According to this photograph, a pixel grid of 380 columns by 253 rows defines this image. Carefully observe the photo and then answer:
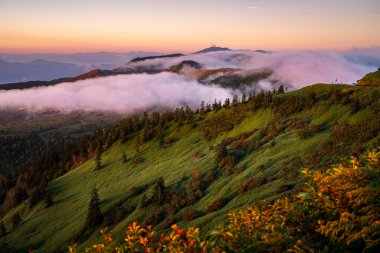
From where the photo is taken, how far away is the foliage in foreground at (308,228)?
897 cm

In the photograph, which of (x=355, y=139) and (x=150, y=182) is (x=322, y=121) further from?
(x=150, y=182)

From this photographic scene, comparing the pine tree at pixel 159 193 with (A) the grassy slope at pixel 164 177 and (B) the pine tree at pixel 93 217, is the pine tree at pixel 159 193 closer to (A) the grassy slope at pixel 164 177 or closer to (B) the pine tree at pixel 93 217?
(A) the grassy slope at pixel 164 177

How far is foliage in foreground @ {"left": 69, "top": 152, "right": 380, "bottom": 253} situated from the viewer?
897 cm

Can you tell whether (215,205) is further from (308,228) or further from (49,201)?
(49,201)

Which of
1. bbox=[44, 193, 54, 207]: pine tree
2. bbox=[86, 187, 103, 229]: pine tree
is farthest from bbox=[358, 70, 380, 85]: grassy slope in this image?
bbox=[44, 193, 54, 207]: pine tree

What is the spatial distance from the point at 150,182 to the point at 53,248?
27.2 metres

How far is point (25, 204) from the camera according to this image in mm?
125188

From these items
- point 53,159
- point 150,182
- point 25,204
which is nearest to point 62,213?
point 150,182

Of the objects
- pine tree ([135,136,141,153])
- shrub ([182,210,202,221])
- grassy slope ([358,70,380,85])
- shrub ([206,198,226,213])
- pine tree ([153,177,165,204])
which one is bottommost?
pine tree ([135,136,141,153])

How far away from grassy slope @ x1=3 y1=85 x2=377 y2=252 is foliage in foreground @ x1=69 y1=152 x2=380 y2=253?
34308 millimetres

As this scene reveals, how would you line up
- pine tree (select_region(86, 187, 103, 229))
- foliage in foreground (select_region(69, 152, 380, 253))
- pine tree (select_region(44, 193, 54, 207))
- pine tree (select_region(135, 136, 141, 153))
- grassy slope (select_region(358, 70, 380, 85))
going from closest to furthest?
foliage in foreground (select_region(69, 152, 380, 253)) < pine tree (select_region(86, 187, 103, 229)) < grassy slope (select_region(358, 70, 380, 85)) < pine tree (select_region(44, 193, 54, 207)) < pine tree (select_region(135, 136, 141, 153))

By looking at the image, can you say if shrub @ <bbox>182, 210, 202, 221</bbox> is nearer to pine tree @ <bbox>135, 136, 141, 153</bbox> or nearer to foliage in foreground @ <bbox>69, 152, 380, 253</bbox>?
foliage in foreground @ <bbox>69, 152, 380, 253</bbox>

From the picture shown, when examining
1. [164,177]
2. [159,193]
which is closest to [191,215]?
[159,193]

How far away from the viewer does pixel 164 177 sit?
86062 millimetres
